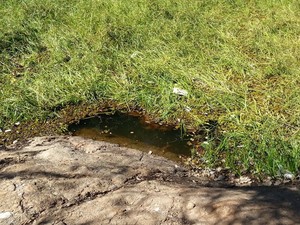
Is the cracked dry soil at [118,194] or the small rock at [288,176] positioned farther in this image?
the small rock at [288,176]

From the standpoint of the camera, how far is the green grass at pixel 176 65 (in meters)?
4.48

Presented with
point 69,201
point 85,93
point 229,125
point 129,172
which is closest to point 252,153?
point 229,125

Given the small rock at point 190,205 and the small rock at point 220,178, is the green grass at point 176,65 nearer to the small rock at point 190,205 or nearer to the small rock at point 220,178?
the small rock at point 220,178

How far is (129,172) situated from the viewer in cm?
373

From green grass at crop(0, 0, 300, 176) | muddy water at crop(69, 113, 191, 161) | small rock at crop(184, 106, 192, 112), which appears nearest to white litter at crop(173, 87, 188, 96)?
green grass at crop(0, 0, 300, 176)

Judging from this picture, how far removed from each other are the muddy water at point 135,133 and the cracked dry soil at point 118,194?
368 mm

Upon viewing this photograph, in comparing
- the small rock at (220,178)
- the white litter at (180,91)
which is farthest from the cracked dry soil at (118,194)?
the white litter at (180,91)

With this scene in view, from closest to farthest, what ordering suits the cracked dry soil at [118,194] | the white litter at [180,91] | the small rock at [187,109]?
the cracked dry soil at [118,194] < the small rock at [187,109] < the white litter at [180,91]

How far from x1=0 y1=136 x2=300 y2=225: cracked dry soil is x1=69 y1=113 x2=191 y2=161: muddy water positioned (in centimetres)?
37

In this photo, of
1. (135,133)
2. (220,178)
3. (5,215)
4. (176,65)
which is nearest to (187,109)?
(135,133)

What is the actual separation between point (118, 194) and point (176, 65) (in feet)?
8.84

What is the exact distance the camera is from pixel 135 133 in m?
4.75

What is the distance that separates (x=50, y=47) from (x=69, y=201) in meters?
3.61

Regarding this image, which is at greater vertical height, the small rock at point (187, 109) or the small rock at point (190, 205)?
the small rock at point (187, 109)
